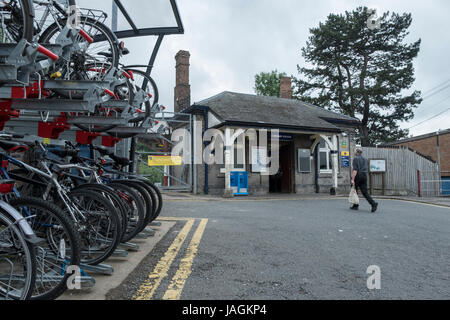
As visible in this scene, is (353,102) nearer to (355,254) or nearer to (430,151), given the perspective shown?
(430,151)

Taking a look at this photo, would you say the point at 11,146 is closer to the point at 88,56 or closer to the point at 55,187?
the point at 55,187

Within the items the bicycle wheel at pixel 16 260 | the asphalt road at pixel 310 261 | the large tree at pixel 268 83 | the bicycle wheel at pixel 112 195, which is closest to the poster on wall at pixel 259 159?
the asphalt road at pixel 310 261

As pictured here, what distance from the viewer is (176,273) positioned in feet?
10.1

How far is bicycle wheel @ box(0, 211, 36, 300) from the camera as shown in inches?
74.7

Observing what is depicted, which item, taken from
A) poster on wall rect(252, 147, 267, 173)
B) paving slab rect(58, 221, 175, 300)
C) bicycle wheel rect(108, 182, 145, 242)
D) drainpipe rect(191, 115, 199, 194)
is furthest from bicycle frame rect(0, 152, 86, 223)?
poster on wall rect(252, 147, 267, 173)

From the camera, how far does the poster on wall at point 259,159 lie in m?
15.2

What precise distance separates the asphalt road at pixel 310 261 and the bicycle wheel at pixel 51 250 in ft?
1.51

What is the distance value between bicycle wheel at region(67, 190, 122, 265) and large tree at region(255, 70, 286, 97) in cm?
3844

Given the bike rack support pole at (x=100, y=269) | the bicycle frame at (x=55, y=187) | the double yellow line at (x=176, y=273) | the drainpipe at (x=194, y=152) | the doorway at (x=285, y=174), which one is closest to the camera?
the double yellow line at (x=176, y=273)

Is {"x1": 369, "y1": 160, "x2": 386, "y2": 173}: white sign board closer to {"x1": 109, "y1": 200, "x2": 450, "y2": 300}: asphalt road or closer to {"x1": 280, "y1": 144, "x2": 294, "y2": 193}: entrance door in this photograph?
{"x1": 280, "y1": 144, "x2": 294, "y2": 193}: entrance door

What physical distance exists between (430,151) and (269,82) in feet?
69.1

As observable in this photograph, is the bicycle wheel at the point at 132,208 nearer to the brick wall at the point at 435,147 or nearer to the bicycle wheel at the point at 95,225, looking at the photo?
the bicycle wheel at the point at 95,225

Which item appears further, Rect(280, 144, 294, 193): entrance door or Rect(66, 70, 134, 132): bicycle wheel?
Rect(280, 144, 294, 193): entrance door

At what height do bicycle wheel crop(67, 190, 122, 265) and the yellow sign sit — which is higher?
the yellow sign
